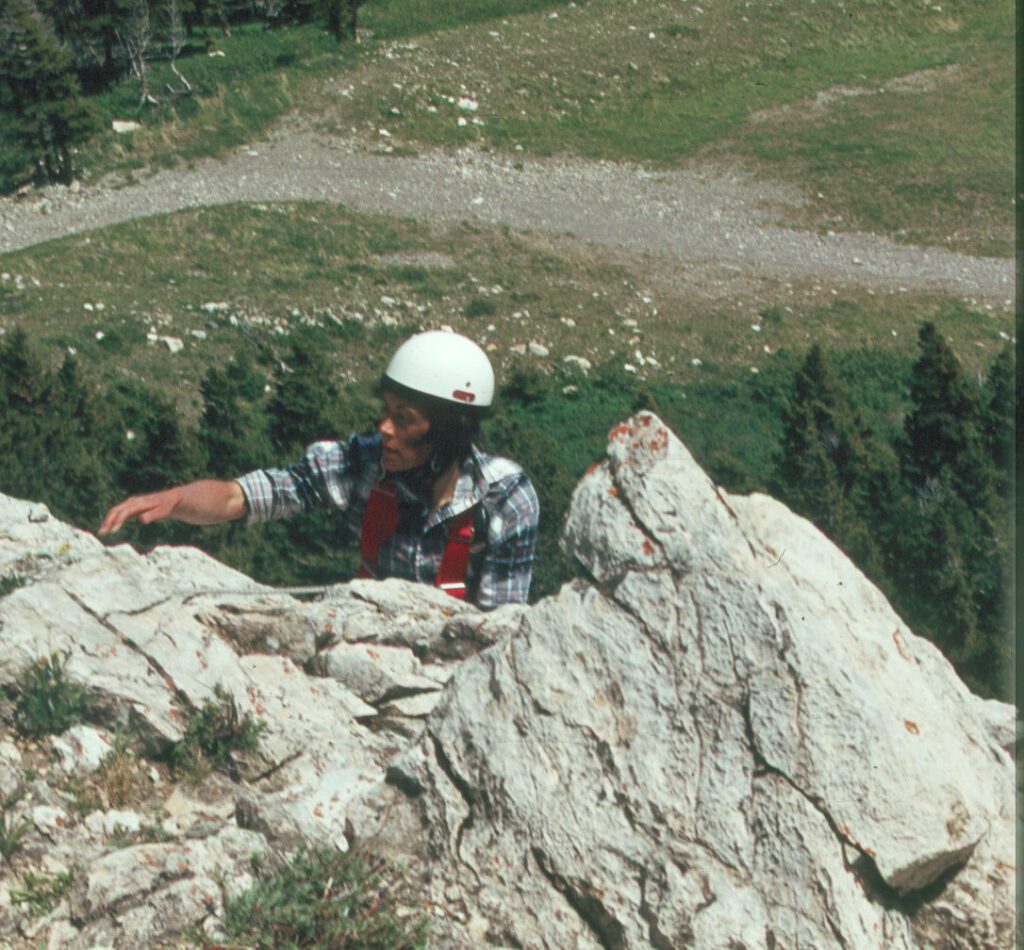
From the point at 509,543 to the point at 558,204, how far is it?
41.4 meters

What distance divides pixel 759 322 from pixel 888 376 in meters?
4.61

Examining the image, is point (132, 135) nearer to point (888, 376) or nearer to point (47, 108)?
point (47, 108)

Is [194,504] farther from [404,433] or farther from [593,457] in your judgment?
[593,457]

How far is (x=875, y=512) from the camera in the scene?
735 inches

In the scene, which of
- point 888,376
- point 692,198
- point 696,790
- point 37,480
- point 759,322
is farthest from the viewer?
point 692,198

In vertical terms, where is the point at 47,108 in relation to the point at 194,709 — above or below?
below

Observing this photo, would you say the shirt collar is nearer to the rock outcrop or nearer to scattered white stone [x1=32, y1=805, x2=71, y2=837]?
the rock outcrop

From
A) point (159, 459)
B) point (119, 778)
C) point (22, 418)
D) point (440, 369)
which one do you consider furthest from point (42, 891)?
point (22, 418)

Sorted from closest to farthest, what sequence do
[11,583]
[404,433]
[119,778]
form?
[119,778] < [404,433] < [11,583]

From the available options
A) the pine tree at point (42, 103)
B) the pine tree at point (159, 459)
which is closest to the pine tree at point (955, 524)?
the pine tree at point (159, 459)

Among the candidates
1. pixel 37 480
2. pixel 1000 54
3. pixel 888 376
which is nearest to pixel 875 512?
pixel 37 480

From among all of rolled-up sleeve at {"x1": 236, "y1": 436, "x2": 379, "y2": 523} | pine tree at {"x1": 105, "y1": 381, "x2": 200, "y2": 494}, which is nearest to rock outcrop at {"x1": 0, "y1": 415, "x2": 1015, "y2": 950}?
rolled-up sleeve at {"x1": 236, "y1": 436, "x2": 379, "y2": 523}

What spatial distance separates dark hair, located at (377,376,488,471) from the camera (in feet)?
21.9

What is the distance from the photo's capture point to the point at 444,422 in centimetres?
675
